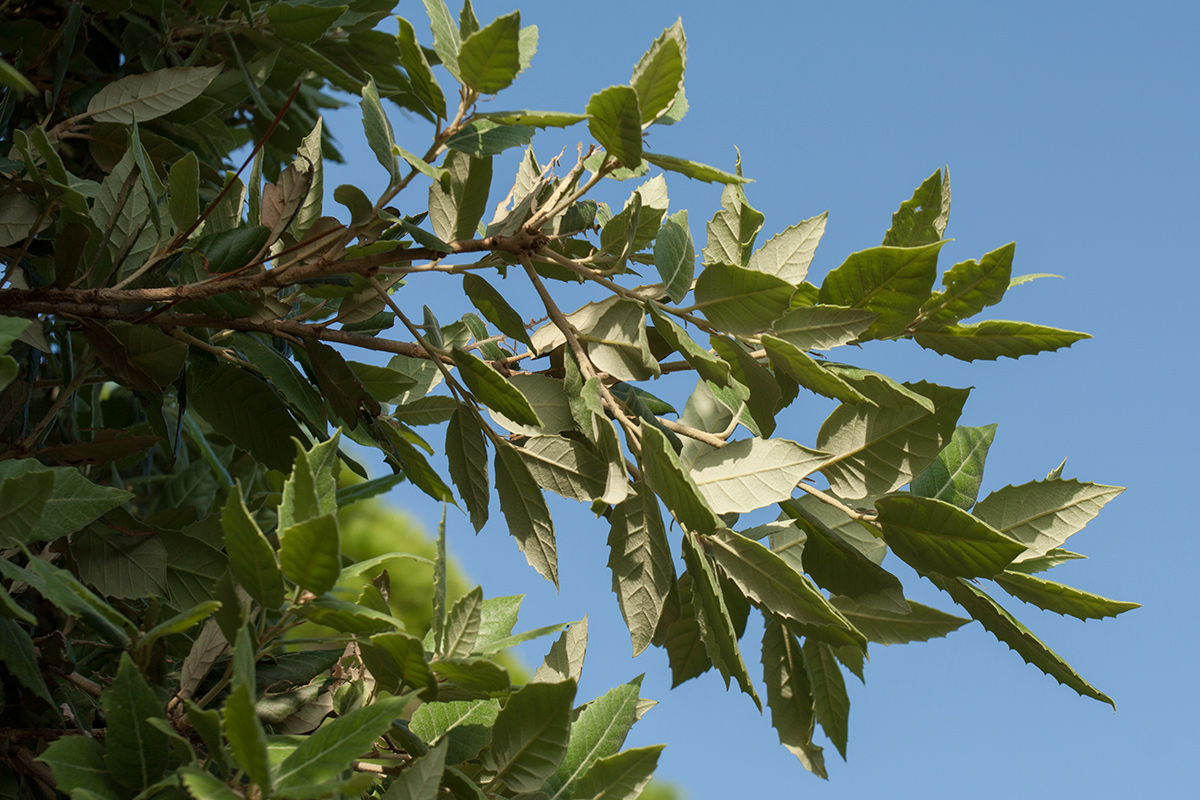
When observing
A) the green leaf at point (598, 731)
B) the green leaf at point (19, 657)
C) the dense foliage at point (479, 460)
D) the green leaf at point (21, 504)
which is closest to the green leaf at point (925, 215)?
the dense foliage at point (479, 460)

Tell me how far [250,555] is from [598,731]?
0.36 metres

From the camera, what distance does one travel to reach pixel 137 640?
2.23 ft

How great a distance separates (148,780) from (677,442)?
47cm

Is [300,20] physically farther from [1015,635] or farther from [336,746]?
[1015,635]

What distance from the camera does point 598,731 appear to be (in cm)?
81

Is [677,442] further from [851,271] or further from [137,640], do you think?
[137,640]

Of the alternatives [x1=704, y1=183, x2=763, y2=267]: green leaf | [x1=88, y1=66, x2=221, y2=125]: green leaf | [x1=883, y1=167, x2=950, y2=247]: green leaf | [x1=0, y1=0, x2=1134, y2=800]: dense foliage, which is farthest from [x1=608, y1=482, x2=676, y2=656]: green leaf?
[x1=88, y1=66, x2=221, y2=125]: green leaf

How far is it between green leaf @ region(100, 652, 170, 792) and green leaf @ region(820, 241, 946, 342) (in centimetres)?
58

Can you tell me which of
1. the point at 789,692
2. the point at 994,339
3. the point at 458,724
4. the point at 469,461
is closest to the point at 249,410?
the point at 469,461

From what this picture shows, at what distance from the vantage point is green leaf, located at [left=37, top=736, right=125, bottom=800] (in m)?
0.59

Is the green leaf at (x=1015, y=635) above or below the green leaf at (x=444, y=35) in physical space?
below

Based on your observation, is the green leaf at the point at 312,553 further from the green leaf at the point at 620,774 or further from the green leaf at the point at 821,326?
the green leaf at the point at 821,326

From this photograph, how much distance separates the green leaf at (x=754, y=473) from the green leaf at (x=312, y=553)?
30 cm

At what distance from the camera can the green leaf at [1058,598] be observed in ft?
2.63
